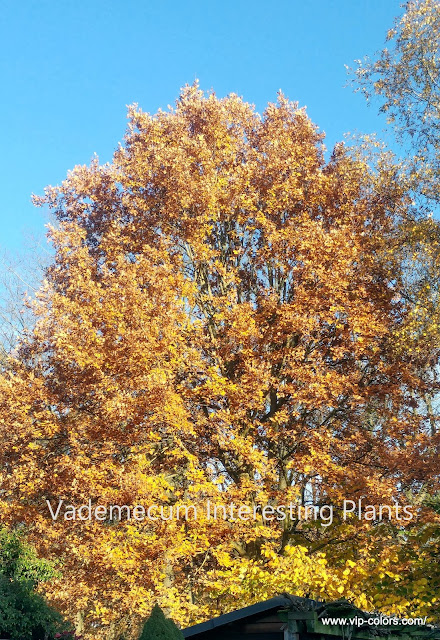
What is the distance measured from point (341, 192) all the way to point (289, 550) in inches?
436

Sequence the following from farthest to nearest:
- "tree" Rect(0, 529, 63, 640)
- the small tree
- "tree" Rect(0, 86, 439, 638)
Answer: "tree" Rect(0, 86, 439, 638) < "tree" Rect(0, 529, 63, 640) < the small tree

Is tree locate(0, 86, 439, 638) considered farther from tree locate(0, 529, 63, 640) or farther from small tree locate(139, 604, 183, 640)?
small tree locate(139, 604, 183, 640)

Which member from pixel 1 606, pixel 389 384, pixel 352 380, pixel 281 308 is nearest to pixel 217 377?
pixel 281 308

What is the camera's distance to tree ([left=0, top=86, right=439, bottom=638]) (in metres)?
15.8

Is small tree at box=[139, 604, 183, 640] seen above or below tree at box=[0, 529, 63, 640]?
below

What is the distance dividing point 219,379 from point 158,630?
779 cm

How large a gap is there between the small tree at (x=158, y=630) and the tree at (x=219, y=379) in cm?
505

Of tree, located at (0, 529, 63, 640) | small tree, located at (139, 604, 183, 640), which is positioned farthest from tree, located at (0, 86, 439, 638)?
small tree, located at (139, 604, 183, 640)

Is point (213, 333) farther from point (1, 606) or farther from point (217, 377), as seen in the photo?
point (1, 606)

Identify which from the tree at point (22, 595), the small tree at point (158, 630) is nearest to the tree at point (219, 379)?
the tree at point (22, 595)

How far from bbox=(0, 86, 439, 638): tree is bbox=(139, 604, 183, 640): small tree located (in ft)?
16.6

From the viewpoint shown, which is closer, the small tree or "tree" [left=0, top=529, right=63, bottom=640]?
the small tree

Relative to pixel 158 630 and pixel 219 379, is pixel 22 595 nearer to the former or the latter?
pixel 158 630

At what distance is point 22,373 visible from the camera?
19.1 meters
